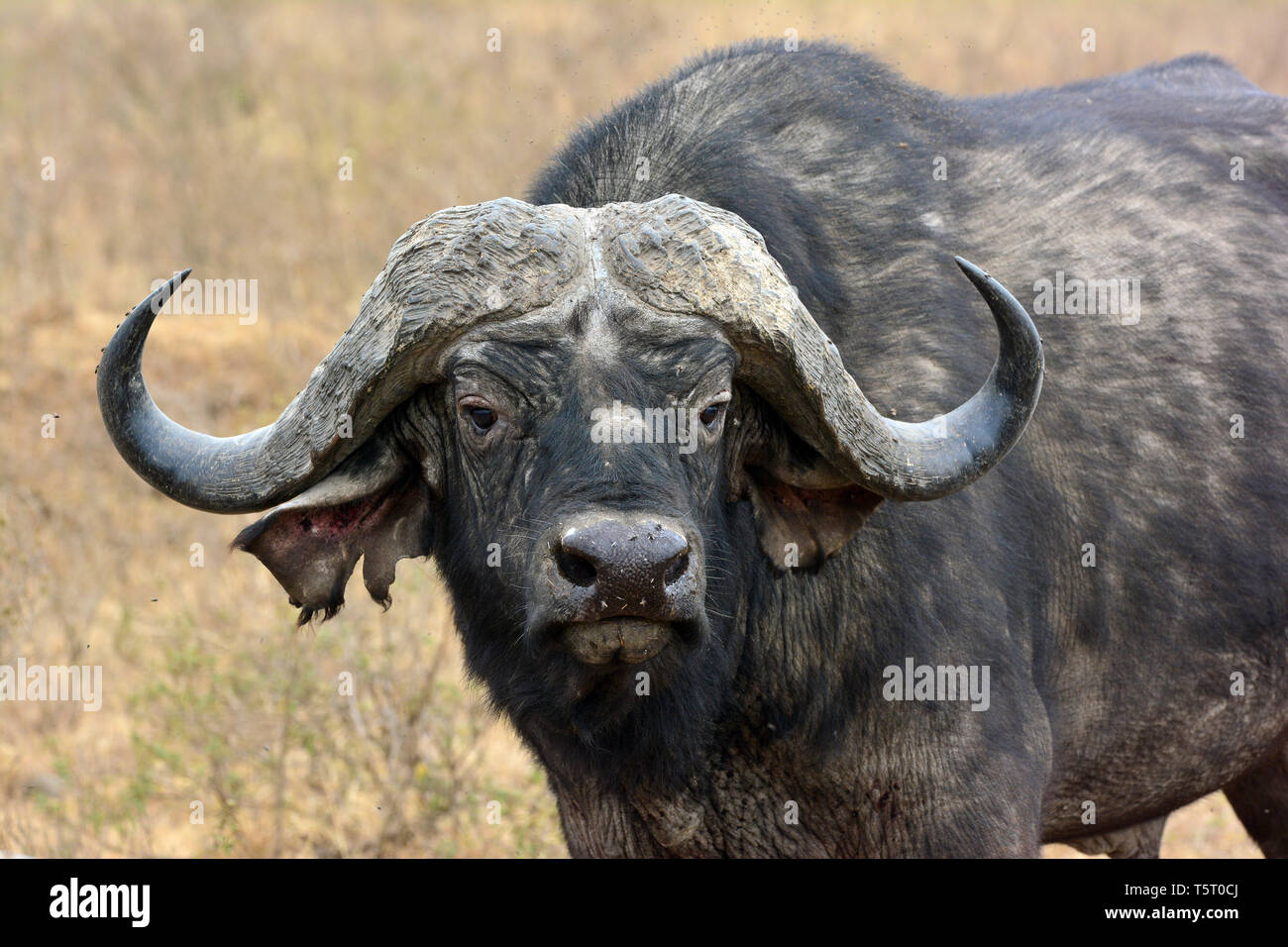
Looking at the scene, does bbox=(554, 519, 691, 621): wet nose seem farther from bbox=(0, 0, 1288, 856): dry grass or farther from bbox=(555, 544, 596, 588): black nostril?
bbox=(0, 0, 1288, 856): dry grass

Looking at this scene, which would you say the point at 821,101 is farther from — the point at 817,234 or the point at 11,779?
the point at 11,779

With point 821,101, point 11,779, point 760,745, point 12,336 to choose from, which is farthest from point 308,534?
point 12,336

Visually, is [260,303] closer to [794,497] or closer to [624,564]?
[794,497]

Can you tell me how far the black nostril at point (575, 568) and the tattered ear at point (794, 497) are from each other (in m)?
0.90

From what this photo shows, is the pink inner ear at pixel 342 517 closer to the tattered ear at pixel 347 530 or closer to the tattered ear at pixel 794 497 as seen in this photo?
the tattered ear at pixel 347 530

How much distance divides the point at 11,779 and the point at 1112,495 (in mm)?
6509

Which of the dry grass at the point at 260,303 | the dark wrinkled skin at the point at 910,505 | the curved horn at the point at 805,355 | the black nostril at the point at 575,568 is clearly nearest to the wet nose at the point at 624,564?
the black nostril at the point at 575,568

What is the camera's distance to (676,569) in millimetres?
3672

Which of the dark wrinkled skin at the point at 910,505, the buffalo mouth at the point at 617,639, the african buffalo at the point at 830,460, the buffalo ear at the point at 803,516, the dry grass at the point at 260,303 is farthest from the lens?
the dry grass at the point at 260,303

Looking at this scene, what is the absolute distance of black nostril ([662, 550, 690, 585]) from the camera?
3.61 metres

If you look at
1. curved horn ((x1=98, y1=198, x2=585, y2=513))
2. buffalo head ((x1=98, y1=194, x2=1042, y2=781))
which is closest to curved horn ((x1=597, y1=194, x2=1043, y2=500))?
buffalo head ((x1=98, y1=194, x2=1042, y2=781))

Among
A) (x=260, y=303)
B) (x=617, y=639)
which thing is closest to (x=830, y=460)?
(x=617, y=639)

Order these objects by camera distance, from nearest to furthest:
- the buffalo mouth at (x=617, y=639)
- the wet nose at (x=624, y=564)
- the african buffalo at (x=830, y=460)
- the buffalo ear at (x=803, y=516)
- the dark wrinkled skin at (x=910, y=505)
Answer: the wet nose at (x=624, y=564) → the buffalo mouth at (x=617, y=639) → the african buffalo at (x=830, y=460) → the dark wrinkled skin at (x=910, y=505) → the buffalo ear at (x=803, y=516)

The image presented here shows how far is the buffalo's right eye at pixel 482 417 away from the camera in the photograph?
13.3 ft
